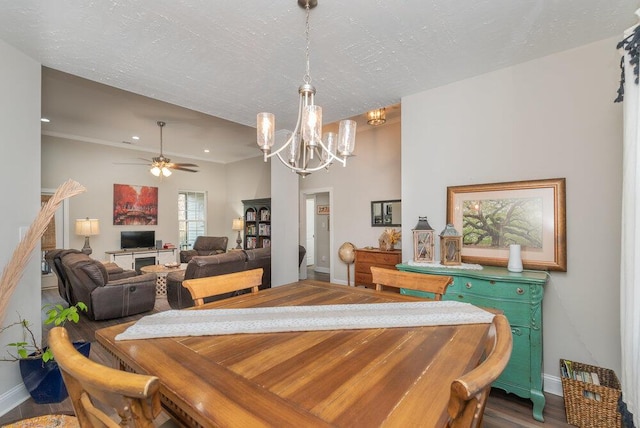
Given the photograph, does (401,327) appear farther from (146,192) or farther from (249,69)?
(146,192)

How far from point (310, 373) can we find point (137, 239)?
6669 millimetres

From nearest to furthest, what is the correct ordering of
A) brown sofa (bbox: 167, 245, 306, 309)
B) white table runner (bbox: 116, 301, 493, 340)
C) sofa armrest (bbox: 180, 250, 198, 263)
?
white table runner (bbox: 116, 301, 493, 340) → brown sofa (bbox: 167, 245, 306, 309) → sofa armrest (bbox: 180, 250, 198, 263)

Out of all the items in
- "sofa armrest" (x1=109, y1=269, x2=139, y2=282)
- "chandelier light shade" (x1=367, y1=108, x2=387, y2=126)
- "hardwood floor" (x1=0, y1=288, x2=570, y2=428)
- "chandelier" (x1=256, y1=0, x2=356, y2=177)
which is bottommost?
"hardwood floor" (x1=0, y1=288, x2=570, y2=428)

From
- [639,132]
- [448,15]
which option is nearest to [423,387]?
[639,132]

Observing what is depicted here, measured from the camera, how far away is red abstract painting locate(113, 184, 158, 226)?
6184 mm

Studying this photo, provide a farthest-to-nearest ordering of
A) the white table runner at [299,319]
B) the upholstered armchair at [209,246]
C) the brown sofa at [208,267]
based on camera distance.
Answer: the upholstered armchair at [209,246] → the brown sofa at [208,267] → the white table runner at [299,319]

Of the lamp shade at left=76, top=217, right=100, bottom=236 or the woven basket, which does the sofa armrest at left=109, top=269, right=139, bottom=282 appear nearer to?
the lamp shade at left=76, top=217, right=100, bottom=236

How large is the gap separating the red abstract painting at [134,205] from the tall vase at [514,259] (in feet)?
22.6

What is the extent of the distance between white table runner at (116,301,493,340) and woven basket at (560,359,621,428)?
110 centimetres

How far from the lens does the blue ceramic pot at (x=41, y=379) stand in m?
2.08

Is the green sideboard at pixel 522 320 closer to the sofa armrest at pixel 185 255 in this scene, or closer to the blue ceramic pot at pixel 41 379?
the blue ceramic pot at pixel 41 379

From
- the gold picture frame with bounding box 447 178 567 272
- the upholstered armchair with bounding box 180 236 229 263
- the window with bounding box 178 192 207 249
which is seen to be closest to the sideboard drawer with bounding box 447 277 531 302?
the gold picture frame with bounding box 447 178 567 272

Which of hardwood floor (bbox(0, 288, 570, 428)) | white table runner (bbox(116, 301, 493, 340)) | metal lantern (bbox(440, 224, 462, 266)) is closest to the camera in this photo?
white table runner (bbox(116, 301, 493, 340))

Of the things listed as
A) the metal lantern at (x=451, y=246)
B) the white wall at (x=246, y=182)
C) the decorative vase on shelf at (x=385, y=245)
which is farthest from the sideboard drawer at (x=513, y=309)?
the white wall at (x=246, y=182)
